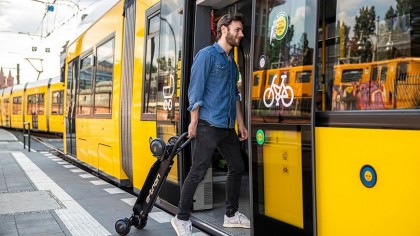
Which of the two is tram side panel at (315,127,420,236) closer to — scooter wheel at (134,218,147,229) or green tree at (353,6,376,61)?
green tree at (353,6,376,61)

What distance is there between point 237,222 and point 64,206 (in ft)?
8.35

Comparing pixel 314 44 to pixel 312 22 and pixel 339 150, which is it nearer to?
pixel 312 22

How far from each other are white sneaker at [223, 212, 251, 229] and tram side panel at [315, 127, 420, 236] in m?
1.23

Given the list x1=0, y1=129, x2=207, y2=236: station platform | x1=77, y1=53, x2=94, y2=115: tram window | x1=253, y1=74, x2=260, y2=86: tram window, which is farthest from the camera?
x1=77, y1=53, x2=94, y2=115: tram window

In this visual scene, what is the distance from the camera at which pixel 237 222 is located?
3783 millimetres

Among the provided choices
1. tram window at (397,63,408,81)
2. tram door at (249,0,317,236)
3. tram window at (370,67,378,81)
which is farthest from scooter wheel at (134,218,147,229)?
tram window at (397,63,408,81)

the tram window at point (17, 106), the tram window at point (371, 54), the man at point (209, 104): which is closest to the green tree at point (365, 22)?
the tram window at point (371, 54)

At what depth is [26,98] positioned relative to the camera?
2781 centimetres

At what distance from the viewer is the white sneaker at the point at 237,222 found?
3.77 metres

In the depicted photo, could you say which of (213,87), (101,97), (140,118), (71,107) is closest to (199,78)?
(213,87)

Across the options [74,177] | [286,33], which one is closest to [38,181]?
[74,177]

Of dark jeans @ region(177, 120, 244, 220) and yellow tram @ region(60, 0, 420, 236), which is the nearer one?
yellow tram @ region(60, 0, 420, 236)

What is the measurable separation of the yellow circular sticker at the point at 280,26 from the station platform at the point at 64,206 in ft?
6.65

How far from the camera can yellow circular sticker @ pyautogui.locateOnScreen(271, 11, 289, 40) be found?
288cm
